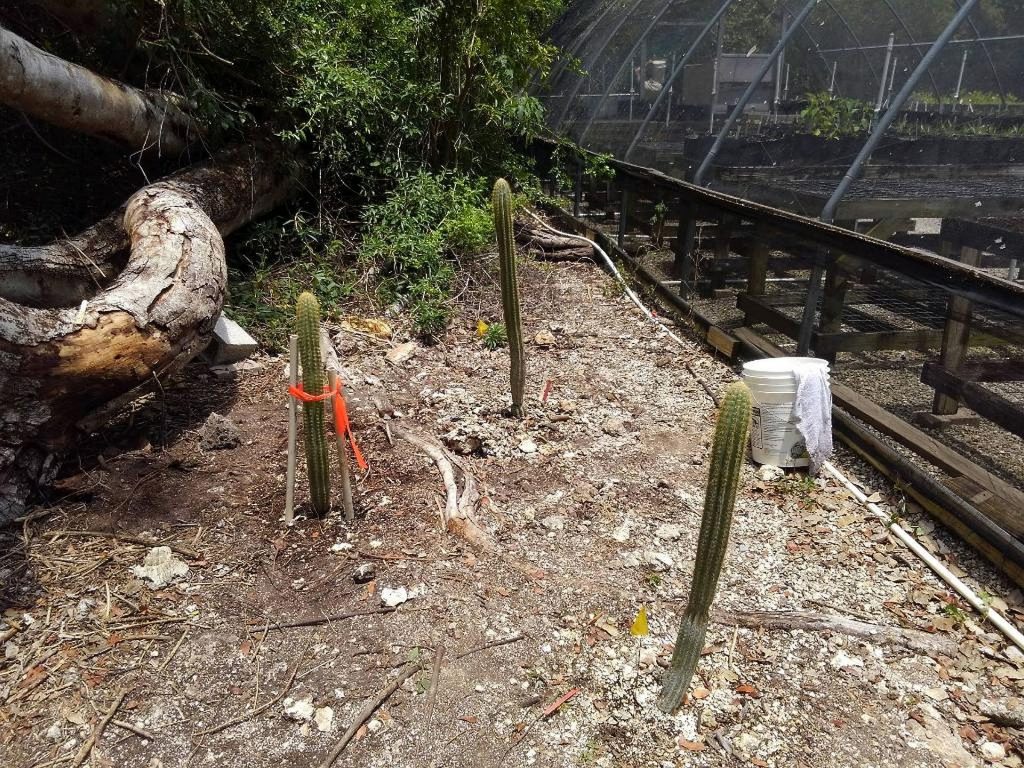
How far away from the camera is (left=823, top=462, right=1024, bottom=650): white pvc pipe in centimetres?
266

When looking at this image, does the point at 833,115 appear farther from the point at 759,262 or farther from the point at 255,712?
the point at 255,712

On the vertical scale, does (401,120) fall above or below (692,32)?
below

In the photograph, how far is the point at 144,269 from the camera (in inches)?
146

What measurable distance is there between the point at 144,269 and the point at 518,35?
4462 millimetres

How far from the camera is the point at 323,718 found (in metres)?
2.25

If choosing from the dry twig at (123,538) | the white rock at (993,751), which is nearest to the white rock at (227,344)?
the dry twig at (123,538)

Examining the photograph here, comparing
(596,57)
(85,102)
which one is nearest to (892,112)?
(85,102)

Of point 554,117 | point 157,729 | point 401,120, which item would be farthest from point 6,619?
point 554,117

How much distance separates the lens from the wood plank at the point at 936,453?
2889 millimetres

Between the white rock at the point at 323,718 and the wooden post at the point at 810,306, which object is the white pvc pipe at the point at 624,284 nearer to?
the wooden post at the point at 810,306

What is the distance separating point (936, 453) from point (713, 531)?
1.83 metres

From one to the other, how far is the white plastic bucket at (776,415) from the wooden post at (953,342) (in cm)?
61

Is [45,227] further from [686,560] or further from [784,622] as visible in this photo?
[784,622]

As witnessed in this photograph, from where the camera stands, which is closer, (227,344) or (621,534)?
(621,534)
